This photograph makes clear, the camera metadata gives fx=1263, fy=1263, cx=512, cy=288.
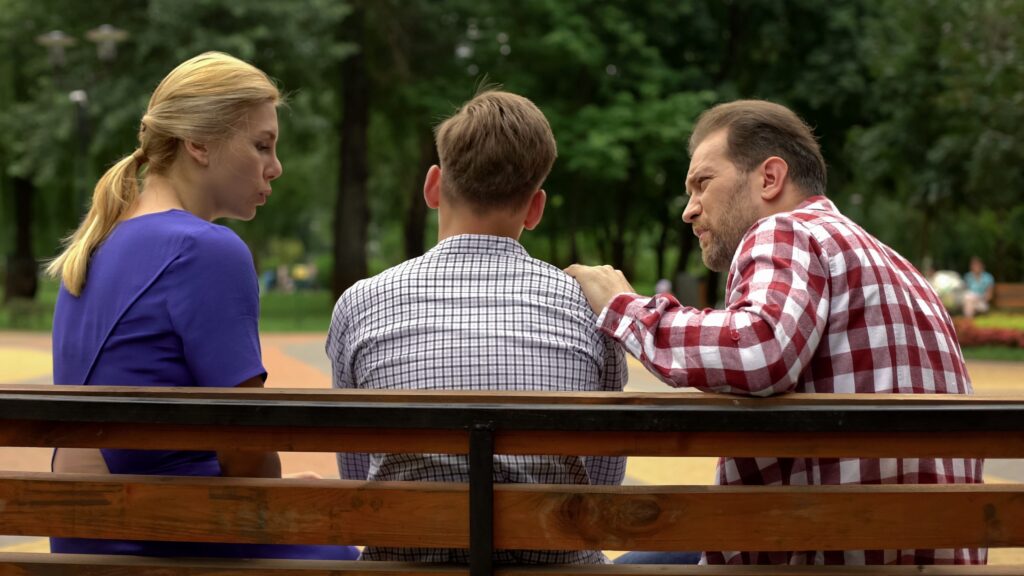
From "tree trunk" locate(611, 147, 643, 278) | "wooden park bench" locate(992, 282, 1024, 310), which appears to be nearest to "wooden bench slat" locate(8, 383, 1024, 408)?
"wooden park bench" locate(992, 282, 1024, 310)

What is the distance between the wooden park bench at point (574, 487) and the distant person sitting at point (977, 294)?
77.4 ft

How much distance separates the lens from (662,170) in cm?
3075

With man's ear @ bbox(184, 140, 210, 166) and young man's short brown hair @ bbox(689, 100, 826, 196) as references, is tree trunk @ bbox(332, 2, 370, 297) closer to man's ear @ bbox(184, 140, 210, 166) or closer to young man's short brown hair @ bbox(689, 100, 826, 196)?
man's ear @ bbox(184, 140, 210, 166)

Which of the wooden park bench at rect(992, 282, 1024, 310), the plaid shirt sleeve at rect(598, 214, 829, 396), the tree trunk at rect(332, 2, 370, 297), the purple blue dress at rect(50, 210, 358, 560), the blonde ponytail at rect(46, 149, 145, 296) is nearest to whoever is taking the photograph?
the plaid shirt sleeve at rect(598, 214, 829, 396)

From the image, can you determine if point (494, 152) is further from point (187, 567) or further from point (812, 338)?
point (187, 567)

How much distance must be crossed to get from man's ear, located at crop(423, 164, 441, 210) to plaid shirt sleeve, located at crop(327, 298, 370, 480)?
290 mm

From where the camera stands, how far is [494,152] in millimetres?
2434

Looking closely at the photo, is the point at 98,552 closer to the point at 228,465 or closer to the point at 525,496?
the point at 228,465

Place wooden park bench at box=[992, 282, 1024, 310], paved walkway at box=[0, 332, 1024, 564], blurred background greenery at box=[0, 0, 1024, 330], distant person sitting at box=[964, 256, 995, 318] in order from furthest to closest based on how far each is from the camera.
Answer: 1. distant person sitting at box=[964, 256, 995, 318]
2. wooden park bench at box=[992, 282, 1024, 310]
3. blurred background greenery at box=[0, 0, 1024, 330]
4. paved walkway at box=[0, 332, 1024, 564]

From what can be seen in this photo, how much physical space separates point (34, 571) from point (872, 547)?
1.40 metres

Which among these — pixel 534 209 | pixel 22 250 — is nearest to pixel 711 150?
pixel 534 209

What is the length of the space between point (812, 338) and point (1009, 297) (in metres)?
23.9

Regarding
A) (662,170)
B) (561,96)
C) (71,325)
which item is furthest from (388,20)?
(71,325)

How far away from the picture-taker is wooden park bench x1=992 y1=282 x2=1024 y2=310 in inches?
946
